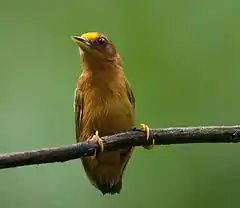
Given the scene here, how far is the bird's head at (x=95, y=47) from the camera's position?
2631 mm

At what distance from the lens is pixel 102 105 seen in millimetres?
2605

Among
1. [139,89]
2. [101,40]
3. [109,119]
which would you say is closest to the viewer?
[109,119]

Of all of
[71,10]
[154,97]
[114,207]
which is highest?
[71,10]

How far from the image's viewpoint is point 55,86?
3693 millimetres

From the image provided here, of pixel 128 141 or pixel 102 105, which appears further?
pixel 102 105

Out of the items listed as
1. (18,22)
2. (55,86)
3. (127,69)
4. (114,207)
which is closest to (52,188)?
(114,207)

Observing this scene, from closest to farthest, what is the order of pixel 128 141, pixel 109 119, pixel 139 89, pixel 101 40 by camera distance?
pixel 128 141 < pixel 109 119 < pixel 101 40 < pixel 139 89

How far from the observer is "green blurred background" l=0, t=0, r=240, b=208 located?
3.45 metres

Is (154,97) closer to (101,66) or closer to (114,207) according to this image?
(114,207)

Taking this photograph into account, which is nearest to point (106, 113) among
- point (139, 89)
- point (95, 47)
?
point (95, 47)

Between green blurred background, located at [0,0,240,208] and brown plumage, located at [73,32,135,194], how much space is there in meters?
0.78

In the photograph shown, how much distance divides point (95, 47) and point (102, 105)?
0.27 m

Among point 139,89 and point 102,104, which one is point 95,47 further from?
point 139,89

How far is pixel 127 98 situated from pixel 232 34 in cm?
132
